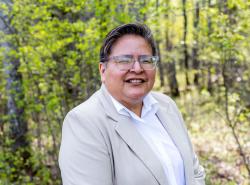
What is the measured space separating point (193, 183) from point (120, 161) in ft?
2.23

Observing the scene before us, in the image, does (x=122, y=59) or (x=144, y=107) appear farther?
(x=144, y=107)

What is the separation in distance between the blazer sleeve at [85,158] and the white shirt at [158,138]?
1.04 feet

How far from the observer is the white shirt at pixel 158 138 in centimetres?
243

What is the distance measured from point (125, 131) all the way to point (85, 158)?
1.09 ft

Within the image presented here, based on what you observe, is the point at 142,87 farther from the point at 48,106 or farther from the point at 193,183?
the point at 48,106

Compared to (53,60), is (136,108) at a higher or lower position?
lower

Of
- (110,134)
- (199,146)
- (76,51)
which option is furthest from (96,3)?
(199,146)

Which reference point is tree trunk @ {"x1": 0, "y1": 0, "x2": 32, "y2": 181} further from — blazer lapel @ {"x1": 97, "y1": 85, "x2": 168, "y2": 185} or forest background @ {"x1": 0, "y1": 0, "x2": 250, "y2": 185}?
blazer lapel @ {"x1": 97, "y1": 85, "x2": 168, "y2": 185}

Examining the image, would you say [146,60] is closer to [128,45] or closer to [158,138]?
[128,45]

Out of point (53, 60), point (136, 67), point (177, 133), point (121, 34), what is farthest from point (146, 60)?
point (53, 60)

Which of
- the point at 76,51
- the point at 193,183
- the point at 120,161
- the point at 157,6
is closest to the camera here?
the point at 120,161

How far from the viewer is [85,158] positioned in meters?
2.13

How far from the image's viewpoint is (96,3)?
4.97 m

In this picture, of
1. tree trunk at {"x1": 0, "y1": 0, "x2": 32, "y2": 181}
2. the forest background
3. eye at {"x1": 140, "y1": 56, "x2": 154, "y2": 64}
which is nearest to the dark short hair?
eye at {"x1": 140, "y1": 56, "x2": 154, "y2": 64}
